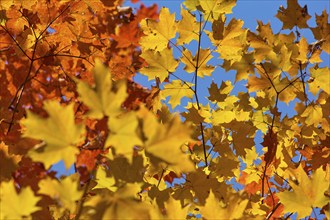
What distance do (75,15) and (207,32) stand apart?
894 millimetres

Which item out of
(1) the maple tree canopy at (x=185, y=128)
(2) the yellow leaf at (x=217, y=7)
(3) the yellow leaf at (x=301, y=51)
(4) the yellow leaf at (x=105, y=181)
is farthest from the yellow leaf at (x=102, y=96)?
(3) the yellow leaf at (x=301, y=51)

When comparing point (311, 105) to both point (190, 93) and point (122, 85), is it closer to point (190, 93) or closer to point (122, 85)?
point (190, 93)

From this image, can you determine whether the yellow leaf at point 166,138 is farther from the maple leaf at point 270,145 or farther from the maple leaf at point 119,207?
the maple leaf at point 270,145

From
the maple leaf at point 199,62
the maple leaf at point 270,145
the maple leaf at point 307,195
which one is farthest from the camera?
the maple leaf at point 199,62

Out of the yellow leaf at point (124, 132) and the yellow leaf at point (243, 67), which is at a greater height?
the yellow leaf at point (243, 67)

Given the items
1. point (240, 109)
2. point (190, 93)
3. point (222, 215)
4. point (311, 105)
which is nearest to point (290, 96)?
point (311, 105)

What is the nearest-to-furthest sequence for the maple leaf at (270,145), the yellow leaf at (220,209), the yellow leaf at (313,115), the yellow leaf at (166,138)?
the yellow leaf at (166,138)
the yellow leaf at (220,209)
the maple leaf at (270,145)
the yellow leaf at (313,115)

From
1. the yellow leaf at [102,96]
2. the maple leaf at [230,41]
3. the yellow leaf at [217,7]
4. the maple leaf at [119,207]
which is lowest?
the maple leaf at [119,207]

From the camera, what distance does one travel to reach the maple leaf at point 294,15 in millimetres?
2088

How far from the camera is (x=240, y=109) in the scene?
7.63 feet

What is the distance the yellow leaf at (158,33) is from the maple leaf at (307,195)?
40.3 inches

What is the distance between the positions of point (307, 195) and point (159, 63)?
1040 millimetres

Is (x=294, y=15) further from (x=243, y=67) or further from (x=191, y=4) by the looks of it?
(x=191, y=4)

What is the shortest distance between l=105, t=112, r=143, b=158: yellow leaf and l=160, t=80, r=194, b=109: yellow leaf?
135 cm
